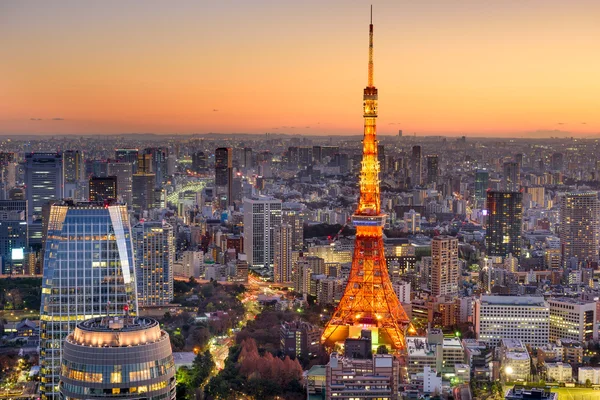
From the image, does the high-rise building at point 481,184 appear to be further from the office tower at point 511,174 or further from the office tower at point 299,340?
the office tower at point 299,340

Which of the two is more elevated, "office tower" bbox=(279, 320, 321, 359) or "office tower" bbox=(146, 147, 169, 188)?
"office tower" bbox=(146, 147, 169, 188)

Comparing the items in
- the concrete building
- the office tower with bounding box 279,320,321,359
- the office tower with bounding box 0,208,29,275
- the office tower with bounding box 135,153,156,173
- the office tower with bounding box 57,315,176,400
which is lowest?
the concrete building

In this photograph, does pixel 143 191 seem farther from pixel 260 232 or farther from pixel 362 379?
pixel 362 379

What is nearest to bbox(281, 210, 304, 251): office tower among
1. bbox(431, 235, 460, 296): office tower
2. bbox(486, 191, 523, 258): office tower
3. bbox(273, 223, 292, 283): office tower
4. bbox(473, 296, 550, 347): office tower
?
bbox(273, 223, 292, 283): office tower

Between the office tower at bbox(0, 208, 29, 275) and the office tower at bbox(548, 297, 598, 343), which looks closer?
the office tower at bbox(548, 297, 598, 343)

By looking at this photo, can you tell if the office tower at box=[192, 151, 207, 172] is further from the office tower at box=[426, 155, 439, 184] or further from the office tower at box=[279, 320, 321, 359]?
the office tower at box=[279, 320, 321, 359]

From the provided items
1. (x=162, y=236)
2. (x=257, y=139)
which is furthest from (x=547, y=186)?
(x=162, y=236)
